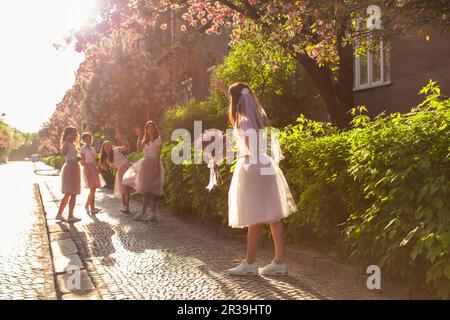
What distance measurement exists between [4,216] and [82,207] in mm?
1685

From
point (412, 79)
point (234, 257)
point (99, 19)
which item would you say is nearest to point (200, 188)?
point (234, 257)

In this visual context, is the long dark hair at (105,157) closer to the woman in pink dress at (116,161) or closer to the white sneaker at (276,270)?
the woman in pink dress at (116,161)

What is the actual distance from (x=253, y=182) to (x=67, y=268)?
2235mm

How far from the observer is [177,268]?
612 cm

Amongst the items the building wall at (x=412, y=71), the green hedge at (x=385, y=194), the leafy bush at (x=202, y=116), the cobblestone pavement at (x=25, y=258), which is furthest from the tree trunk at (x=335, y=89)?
the cobblestone pavement at (x=25, y=258)

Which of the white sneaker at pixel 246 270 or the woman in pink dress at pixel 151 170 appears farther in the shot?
the woman in pink dress at pixel 151 170

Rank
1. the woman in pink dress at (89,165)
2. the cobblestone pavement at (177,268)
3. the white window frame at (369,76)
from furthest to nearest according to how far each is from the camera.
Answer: the white window frame at (369,76) < the woman in pink dress at (89,165) < the cobblestone pavement at (177,268)

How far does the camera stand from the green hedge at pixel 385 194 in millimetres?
4398

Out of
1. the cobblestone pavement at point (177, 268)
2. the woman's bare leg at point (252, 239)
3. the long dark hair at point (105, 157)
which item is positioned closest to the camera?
the cobblestone pavement at point (177, 268)

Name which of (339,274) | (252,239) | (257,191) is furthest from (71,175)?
(339,274)

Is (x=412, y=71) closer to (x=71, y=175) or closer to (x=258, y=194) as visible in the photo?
(x=71, y=175)

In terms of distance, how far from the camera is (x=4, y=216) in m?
12.0

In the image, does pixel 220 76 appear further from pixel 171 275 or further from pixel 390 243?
pixel 390 243

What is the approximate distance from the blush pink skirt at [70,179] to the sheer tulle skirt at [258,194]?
17.0 feet
